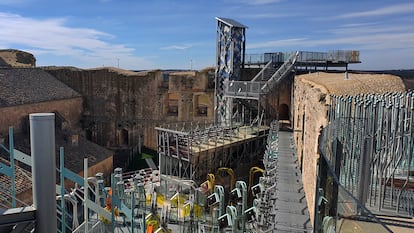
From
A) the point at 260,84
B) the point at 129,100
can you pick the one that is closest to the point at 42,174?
the point at 260,84

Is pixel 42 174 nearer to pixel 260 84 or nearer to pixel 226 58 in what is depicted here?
pixel 260 84

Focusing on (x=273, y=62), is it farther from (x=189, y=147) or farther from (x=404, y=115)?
(x=404, y=115)

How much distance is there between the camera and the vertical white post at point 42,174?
7.14ft

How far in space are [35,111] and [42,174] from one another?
54.1 ft

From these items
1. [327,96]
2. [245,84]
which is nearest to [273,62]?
[245,84]

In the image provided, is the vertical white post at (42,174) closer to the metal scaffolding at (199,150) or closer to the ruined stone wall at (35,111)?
the metal scaffolding at (199,150)

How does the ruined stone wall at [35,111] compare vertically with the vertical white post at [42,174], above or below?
below

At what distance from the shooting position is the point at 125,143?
2222 centimetres

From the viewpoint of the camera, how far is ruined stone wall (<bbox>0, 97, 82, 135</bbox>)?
15281mm

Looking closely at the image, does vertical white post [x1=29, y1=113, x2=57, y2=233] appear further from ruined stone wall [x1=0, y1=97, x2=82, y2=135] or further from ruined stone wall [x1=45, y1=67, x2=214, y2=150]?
ruined stone wall [x1=45, y1=67, x2=214, y2=150]

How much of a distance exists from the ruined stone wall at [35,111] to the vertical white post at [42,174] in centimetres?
1492

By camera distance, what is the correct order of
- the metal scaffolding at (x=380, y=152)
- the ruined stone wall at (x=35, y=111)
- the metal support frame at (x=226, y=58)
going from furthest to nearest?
the metal support frame at (x=226, y=58) < the ruined stone wall at (x=35, y=111) < the metal scaffolding at (x=380, y=152)

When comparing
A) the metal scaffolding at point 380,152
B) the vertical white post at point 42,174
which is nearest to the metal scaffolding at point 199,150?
the metal scaffolding at point 380,152

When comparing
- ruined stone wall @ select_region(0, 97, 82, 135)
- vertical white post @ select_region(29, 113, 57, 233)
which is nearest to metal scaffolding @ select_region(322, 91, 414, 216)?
vertical white post @ select_region(29, 113, 57, 233)
